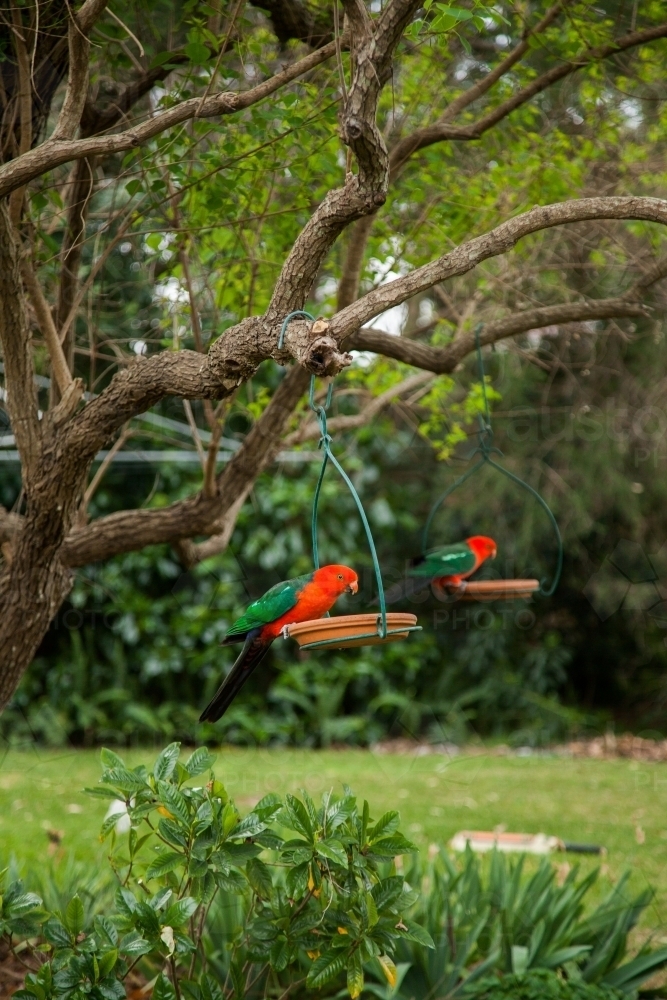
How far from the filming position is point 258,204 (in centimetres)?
353

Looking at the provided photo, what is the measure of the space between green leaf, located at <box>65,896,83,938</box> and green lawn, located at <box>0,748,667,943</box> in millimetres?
1554

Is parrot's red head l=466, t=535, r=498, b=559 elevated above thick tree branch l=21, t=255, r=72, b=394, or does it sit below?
below

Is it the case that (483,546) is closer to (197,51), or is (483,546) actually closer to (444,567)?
(444,567)

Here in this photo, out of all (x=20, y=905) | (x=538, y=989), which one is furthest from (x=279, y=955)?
(x=538, y=989)

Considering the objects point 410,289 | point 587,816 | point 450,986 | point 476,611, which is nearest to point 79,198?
point 410,289

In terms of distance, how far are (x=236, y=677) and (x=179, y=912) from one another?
1.85ft

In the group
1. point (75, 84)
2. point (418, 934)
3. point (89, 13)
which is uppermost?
point (89, 13)

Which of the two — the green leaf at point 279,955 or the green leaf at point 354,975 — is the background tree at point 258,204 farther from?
the green leaf at point 354,975

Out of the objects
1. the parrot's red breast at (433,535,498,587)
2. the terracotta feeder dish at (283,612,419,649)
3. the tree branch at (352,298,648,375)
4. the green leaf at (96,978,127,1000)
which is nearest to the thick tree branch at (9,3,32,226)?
the tree branch at (352,298,648,375)

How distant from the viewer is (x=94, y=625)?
24.5 feet

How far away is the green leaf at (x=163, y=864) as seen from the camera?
2217 millimetres

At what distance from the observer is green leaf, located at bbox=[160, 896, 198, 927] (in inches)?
88.2

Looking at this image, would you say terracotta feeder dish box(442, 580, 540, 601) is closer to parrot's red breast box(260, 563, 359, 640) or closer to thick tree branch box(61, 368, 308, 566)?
thick tree branch box(61, 368, 308, 566)

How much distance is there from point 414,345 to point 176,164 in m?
1.03
